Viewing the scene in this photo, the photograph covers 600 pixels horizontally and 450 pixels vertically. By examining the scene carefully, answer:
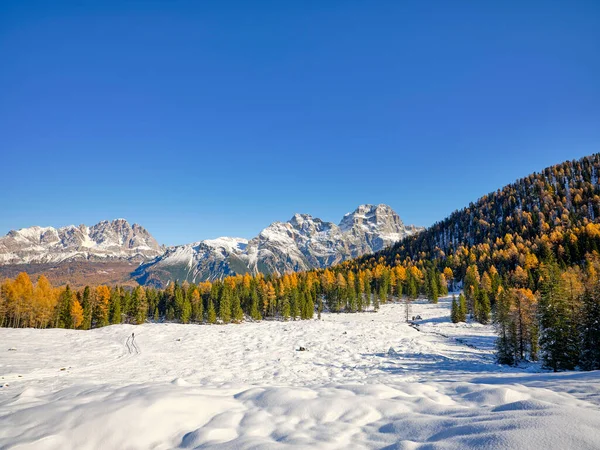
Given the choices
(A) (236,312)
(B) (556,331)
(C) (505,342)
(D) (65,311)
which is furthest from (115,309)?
(B) (556,331)

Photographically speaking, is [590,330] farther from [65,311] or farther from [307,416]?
[65,311]

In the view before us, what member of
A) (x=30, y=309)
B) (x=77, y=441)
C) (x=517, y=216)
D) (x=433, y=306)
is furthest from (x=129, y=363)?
(x=517, y=216)

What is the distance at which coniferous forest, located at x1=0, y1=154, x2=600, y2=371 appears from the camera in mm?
28500

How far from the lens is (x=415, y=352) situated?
35688mm

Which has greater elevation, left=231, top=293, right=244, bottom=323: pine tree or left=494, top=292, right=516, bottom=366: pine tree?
left=494, top=292, right=516, bottom=366: pine tree

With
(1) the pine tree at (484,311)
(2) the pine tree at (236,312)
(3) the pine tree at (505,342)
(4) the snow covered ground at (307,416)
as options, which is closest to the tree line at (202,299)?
(2) the pine tree at (236,312)

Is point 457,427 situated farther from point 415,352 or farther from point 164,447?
point 415,352

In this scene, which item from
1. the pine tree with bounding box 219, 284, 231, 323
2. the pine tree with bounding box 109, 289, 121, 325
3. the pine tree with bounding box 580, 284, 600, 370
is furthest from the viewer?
the pine tree with bounding box 219, 284, 231, 323

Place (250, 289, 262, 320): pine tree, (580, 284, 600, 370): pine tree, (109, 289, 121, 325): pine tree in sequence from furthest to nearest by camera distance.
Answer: (250, 289, 262, 320): pine tree → (109, 289, 121, 325): pine tree → (580, 284, 600, 370): pine tree

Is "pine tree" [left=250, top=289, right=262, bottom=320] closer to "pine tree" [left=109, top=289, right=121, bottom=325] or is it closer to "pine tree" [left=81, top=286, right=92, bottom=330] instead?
"pine tree" [left=109, top=289, right=121, bottom=325]

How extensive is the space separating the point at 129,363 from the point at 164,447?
103 ft

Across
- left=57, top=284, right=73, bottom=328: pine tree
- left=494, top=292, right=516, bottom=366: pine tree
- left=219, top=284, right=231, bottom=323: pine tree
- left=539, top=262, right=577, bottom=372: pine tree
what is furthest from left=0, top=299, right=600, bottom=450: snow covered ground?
left=57, top=284, right=73, bottom=328: pine tree

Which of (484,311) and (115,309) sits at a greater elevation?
(484,311)

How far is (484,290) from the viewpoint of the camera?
7656 centimetres
